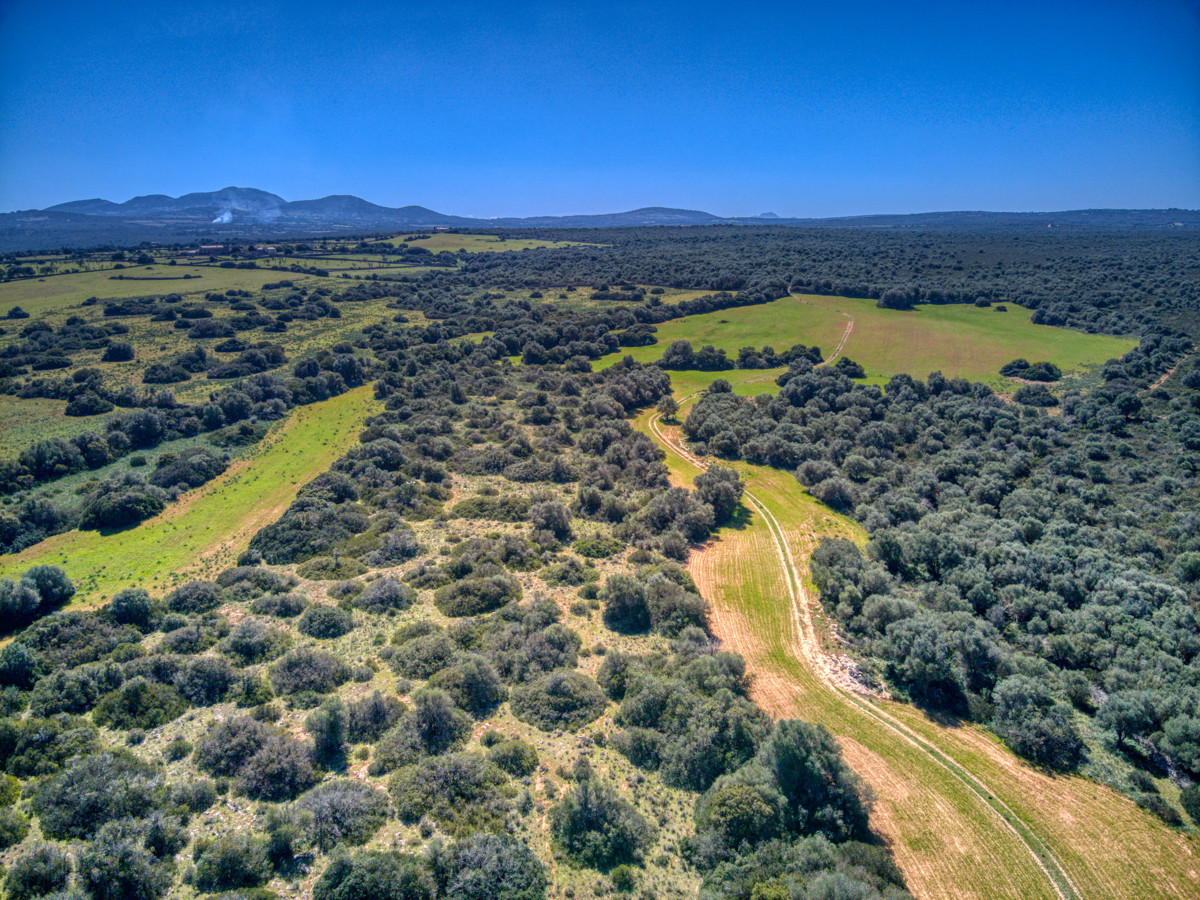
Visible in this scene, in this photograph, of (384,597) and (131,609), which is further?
(384,597)

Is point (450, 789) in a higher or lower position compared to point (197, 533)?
lower

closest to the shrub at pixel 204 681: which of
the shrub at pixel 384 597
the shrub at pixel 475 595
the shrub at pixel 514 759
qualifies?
the shrub at pixel 384 597

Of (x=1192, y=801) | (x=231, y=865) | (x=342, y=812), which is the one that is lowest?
(x=1192, y=801)

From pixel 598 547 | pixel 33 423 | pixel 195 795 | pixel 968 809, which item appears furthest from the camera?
pixel 33 423

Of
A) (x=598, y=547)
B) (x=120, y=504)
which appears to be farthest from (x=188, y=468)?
(x=598, y=547)

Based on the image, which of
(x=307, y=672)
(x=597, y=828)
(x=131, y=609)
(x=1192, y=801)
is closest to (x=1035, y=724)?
(x=1192, y=801)

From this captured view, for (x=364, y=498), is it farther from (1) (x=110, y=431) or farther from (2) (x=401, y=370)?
(2) (x=401, y=370)

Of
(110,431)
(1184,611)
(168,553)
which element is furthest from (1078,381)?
(110,431)

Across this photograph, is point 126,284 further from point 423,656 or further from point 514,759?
point 514,759

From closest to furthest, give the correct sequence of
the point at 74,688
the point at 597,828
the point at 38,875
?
the point at 38,875
the point at 597,828
the point at 74,688
